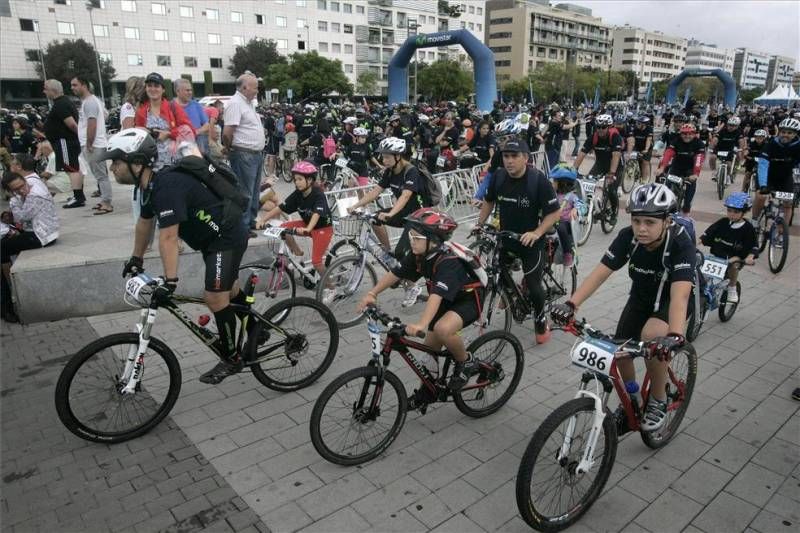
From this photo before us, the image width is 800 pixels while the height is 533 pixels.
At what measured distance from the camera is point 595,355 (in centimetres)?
309

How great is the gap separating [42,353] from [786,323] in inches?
322

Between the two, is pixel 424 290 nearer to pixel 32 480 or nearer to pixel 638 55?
pixel 32 480

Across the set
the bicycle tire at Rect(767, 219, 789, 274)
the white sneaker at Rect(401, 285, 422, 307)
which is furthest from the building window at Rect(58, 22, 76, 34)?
the bicycle tire at Rect(767, 219, 789, 274)

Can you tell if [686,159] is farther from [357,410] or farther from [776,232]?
[357,410]

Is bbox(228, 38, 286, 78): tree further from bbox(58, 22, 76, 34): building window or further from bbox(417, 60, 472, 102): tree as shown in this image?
bbox(417, 60, 472, 102): tree

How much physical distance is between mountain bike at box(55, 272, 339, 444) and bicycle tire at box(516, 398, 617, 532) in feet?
7.84

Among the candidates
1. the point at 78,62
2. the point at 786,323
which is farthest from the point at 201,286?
the point at 78,62

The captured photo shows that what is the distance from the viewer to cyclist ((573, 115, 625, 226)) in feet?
33.7

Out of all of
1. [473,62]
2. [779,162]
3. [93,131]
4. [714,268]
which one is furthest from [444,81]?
[714,268]

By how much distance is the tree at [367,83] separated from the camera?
7412 centimetres

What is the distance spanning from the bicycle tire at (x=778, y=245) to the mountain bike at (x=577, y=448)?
253 inches

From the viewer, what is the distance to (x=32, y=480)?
368 cm

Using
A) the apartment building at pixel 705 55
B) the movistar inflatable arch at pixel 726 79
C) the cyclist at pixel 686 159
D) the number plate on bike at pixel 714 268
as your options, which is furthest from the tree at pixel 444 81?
the apartment building at pixel 705 55

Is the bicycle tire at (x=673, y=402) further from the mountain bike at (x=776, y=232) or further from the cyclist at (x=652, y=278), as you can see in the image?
the mountain bike at (x=776, y=232)
